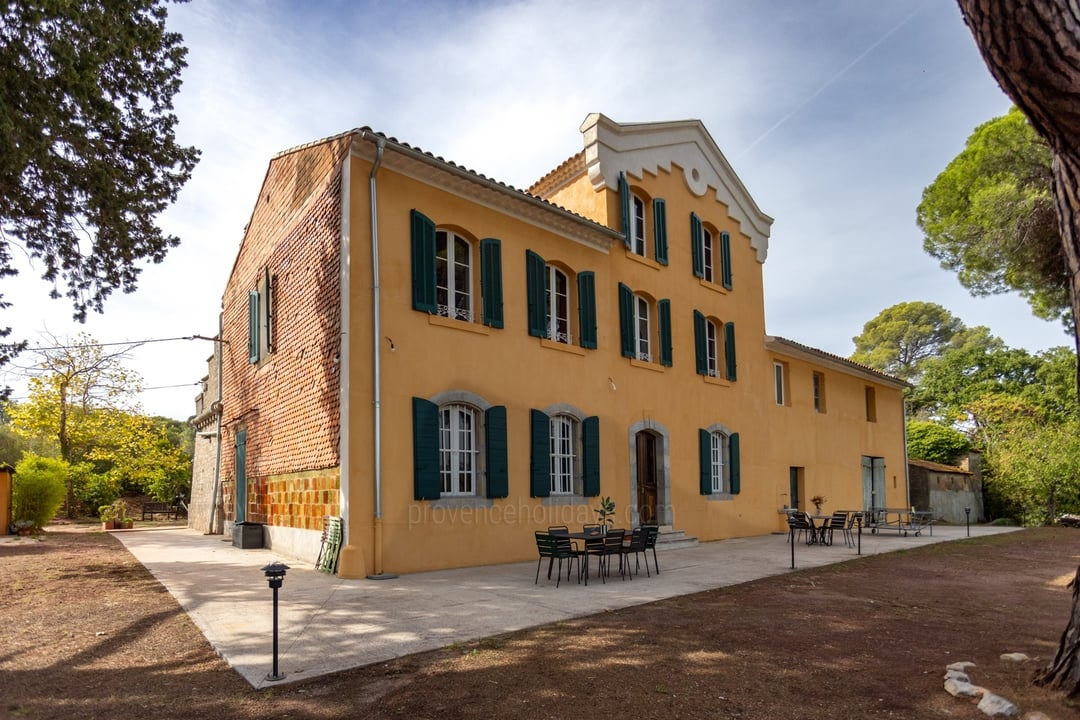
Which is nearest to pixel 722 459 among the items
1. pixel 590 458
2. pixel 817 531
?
pixel 817 531

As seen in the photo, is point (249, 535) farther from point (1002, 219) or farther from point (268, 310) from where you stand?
point (1002, 219)

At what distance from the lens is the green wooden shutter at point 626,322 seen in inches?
555

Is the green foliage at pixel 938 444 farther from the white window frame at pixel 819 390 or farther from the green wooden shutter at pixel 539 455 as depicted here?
the green wooden shutter at pixel 539 455

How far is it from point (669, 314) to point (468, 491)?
6669 millimetres

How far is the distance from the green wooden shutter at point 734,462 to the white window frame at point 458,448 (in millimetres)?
7841

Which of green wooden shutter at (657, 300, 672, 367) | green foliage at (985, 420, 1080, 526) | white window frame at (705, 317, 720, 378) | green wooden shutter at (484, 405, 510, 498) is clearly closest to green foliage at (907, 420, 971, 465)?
green foliage at (985, 420, 1080, 526)

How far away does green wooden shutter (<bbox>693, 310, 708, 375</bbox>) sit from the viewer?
1612 cm

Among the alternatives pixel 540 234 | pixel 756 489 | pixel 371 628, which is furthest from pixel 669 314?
pixel 371 628

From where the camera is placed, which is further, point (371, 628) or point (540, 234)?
point (540, 234)

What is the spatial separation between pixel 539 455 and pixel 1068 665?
26.6 ft

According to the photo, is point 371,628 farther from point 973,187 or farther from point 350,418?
point 973,187

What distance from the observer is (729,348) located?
17219 millimetres

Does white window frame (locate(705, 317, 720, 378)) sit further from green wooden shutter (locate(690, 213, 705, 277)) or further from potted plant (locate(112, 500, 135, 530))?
potted plant (locate(112, 500, 135, 530))

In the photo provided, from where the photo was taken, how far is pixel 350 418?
9539 mm
